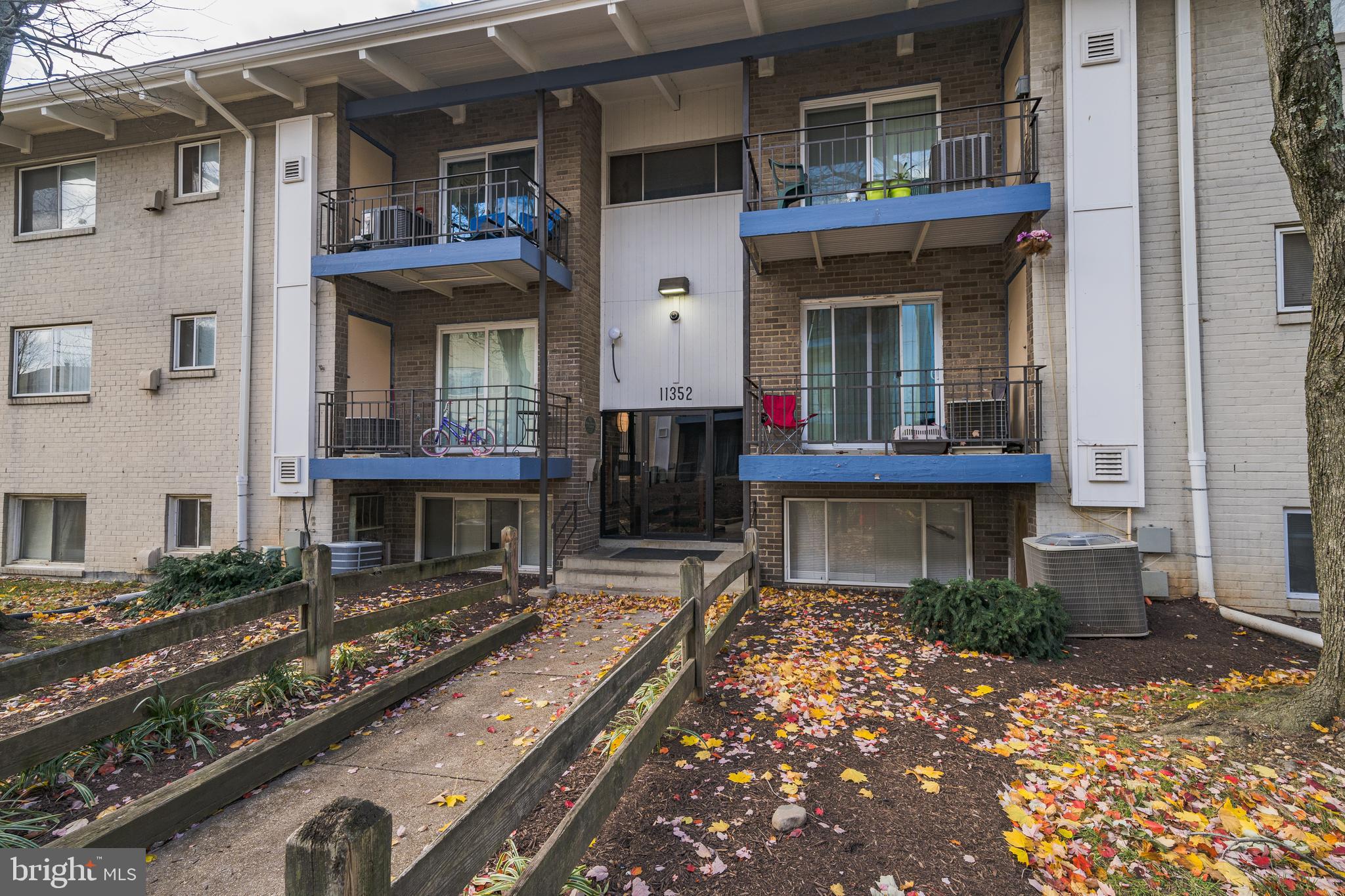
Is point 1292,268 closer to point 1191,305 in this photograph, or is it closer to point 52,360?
point 1191,305

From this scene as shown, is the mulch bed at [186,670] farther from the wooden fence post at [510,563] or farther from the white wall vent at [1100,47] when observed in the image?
the white wall vent at [1100,47]

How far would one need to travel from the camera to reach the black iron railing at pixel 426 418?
9352 mm

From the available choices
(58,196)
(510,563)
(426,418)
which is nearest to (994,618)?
(510,563)

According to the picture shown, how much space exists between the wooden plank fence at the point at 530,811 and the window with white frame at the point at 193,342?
9.81m

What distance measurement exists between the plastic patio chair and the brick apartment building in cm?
13

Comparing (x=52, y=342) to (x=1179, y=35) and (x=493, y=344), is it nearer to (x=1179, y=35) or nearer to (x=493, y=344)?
(x=493, y=344)

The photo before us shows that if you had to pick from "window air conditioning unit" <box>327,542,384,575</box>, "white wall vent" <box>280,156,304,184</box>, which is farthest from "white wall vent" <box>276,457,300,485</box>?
"white wall vent" <box>280,156,304,184</box>

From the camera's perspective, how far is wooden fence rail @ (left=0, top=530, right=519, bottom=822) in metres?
3.18

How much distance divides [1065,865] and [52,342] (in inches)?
601

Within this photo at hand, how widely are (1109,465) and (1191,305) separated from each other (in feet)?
6.06

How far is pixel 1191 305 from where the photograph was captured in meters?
6.45

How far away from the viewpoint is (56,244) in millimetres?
10719

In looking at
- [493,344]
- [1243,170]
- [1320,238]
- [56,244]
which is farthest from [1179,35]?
[56,244]

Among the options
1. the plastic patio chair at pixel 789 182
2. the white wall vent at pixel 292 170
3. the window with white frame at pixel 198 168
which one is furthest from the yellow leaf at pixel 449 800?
the window with white frame at pixel 198 168
